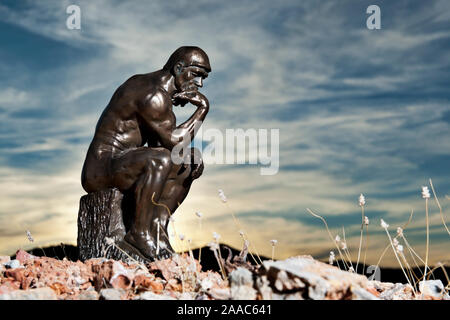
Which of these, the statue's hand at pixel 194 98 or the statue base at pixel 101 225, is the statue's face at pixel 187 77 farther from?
the statue base at pixel 101 225

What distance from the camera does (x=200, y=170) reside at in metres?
5.86

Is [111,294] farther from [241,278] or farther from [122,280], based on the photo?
[241,278]

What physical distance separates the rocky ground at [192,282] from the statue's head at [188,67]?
2.21 metres

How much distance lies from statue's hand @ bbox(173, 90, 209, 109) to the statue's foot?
168 cm

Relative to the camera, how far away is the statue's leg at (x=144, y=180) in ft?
17.9

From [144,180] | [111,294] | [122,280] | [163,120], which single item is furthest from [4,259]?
[111,294]

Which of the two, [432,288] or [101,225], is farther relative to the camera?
[101,225]

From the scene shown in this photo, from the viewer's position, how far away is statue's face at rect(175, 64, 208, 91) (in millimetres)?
5797

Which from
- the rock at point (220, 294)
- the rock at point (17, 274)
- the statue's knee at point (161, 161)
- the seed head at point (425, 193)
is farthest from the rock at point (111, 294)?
the seed head at point (425, 193)

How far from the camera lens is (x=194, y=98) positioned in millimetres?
5801

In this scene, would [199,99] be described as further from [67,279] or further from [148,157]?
[67,279]

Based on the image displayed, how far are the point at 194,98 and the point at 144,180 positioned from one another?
1173 mm
